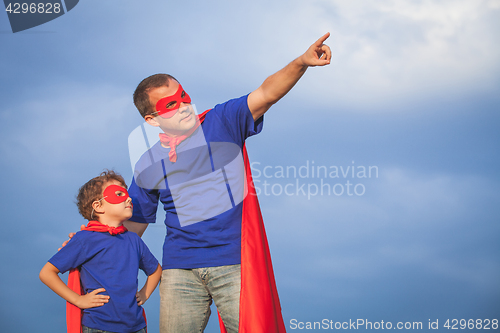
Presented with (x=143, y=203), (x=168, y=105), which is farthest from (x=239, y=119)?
(x=143, y=203)

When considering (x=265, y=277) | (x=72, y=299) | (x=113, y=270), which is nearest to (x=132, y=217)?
(x=113, y=270)

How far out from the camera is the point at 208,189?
2662 millimetres

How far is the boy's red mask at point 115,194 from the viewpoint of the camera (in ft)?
9.87

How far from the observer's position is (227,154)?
272cm

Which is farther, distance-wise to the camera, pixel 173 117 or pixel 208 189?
pixel 173 117

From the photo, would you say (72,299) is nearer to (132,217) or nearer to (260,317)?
(132,217)

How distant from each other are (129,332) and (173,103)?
1.51 m

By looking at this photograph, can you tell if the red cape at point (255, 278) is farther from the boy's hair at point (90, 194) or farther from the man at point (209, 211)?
the boy's hair at point (90, 194)

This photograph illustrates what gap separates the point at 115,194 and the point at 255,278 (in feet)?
3.79

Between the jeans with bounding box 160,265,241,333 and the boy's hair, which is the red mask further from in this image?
the jeans with bounding box 160,265,241,333

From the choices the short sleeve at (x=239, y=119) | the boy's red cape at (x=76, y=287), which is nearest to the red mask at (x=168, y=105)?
the short sleeve at (x=239, y=119)

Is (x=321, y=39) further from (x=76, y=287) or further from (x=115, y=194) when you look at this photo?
(x=76, y=287)

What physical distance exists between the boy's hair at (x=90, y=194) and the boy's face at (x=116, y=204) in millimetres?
61

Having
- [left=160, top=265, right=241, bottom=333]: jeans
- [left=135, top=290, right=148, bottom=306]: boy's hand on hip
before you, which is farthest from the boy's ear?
[left=160, top=265, right=241, bottom=333]: jeans
